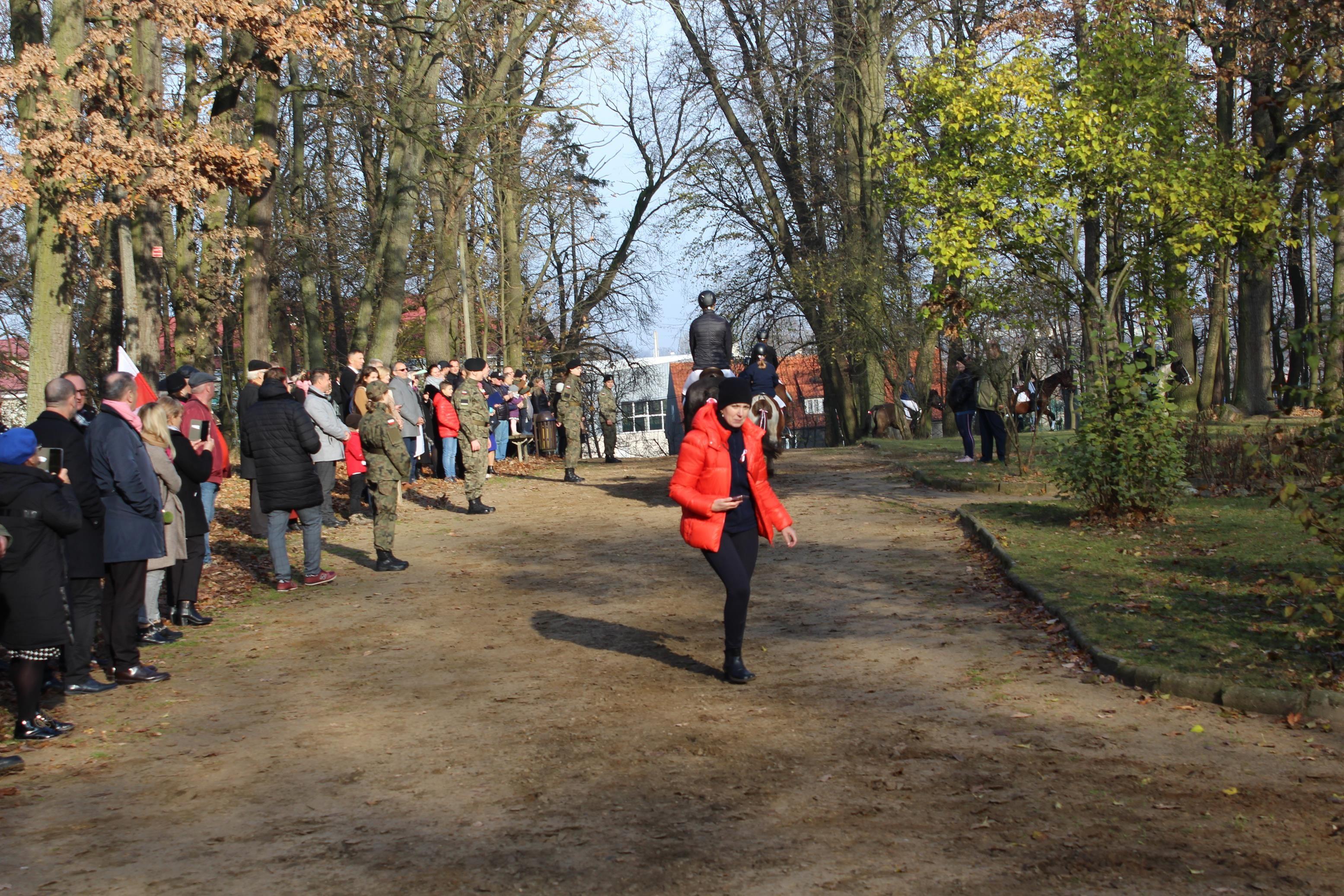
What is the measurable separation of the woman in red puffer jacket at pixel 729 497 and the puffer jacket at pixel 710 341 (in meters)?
7.51

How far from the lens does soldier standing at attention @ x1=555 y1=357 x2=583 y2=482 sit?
20.2 metres

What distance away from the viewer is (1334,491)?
7426mm

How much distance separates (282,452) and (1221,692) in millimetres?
7837

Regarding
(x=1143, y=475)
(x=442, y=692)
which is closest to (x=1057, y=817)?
(x=442, y=692)

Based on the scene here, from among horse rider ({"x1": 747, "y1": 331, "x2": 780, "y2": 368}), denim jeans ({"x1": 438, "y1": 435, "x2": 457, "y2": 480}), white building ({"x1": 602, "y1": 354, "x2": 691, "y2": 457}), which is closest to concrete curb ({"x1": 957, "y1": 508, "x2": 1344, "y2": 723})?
horse rider ({"x1": 747, "y1": 331, "x2": 780, "y2": 368})

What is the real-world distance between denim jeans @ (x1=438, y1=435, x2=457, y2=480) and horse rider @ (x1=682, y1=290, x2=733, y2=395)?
17.5ft

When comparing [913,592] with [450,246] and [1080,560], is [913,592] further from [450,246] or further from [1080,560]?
[450,246]

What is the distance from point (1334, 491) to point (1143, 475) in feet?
15.3

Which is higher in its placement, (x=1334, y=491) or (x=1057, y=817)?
(x=1334, y=491)

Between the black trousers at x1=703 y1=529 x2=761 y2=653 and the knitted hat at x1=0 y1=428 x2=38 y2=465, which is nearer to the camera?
the knitted hat at x1=0 y1=428 x2=38 y2=465

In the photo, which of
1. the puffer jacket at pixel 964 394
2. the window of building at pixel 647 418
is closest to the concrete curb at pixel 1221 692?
the puffer jacket at pixel 964 394

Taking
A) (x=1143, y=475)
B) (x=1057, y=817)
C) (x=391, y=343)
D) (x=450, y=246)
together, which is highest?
(x=450, y=246)

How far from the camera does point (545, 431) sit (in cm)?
2664

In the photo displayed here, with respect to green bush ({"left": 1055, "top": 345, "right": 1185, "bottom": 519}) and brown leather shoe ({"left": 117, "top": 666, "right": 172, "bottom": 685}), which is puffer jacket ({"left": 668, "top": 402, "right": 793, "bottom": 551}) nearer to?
brown leather shoe ({"left": 117, "top": 666, "right": 172, "bottom": 685})
